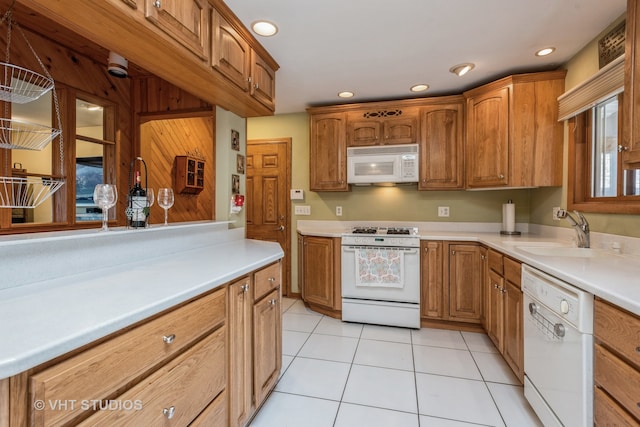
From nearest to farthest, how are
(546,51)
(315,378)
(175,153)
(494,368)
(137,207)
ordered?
1. (137,207)
2. (315,378)
3. (494,368)
4. (546,51)
5. (175,153)

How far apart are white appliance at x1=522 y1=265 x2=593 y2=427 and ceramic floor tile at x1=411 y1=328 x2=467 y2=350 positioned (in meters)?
0.83

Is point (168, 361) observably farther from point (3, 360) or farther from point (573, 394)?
point (573, 394)

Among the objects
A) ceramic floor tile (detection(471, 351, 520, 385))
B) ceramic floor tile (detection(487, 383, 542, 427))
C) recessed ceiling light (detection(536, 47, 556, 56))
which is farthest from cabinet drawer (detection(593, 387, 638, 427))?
recessed ceiling light (detection(536, 47, 556, 56))

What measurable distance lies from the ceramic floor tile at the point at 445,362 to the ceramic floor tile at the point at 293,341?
36.6 inches

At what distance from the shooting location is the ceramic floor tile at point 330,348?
2.33 m

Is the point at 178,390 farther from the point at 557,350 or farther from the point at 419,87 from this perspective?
the point at 419,87

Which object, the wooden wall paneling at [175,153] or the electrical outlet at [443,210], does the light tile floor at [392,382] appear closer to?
the electrical outlet at [443,210]

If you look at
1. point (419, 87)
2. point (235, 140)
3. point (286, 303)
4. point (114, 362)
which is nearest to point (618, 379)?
point (114, 362)

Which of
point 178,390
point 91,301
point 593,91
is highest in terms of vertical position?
point 593,91

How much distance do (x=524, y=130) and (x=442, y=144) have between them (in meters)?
0.72

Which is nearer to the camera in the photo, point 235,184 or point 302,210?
point 235,184

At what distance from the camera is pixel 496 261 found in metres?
2.27

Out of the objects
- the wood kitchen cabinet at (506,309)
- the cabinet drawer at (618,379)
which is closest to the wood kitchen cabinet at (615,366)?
the cabinet drawer at (618,379)

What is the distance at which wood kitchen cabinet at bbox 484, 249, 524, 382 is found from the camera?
186 cm
